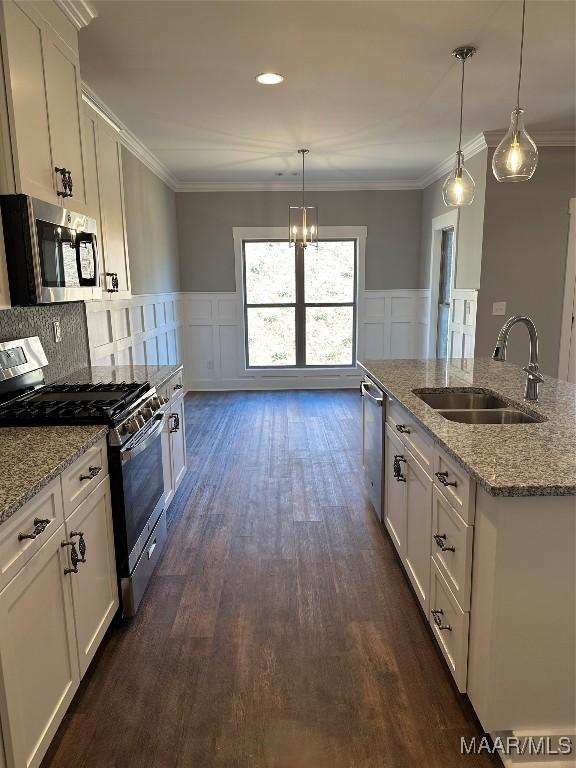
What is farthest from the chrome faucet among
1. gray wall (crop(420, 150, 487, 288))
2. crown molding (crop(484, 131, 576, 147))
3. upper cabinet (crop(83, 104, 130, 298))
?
crown molding (crop(484, 131, 576, 147))

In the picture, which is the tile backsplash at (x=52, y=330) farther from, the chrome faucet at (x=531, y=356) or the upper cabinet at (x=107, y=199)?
the chrome faucet at (x=531, y=356)

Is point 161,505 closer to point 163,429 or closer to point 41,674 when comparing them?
point 163,429

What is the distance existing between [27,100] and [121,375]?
1.57 m

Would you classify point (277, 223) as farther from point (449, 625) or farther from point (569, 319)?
point (449, 625)

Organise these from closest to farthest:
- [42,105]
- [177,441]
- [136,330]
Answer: [42,105]
[177,441]
[136,330]

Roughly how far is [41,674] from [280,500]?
2.11 meters

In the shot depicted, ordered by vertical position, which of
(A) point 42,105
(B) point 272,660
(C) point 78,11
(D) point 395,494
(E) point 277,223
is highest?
(C) point 78,11

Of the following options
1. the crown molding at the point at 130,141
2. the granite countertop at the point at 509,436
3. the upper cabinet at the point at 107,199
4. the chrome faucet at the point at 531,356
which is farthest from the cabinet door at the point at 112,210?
the chrome faucet at the point at 531,356

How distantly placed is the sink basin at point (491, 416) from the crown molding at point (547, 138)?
311cm

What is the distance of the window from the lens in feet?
22.2

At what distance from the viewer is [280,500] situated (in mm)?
3465

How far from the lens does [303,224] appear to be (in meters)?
5.16

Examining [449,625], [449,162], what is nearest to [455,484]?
[449,625]

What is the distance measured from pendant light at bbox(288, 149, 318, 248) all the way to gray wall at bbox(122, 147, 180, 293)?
1.45m
